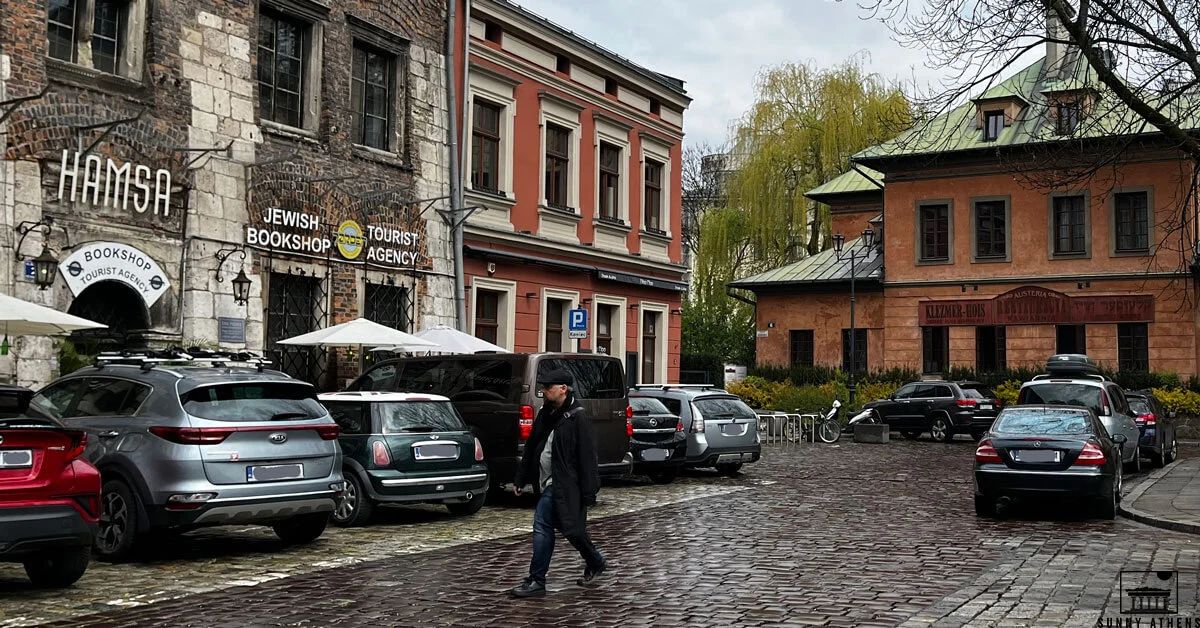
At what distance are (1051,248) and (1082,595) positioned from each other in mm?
34521

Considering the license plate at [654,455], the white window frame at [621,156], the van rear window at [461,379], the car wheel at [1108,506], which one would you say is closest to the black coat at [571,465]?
the van rear window at [461,379]

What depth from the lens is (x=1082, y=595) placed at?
9375 mm

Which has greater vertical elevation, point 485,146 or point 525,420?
point 485,146

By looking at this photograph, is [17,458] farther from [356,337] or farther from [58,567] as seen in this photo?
[356,337]

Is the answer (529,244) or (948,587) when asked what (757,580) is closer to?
(948,587)

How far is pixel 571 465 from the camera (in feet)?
31.7

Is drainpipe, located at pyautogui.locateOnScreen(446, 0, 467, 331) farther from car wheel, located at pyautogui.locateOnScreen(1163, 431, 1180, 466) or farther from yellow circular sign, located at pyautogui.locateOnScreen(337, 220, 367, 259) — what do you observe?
car wheel, located at pyautogui.locateOnScreen(1163, 431, 1180, 466)

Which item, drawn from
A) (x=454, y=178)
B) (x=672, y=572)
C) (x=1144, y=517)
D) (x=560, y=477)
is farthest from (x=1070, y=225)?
(x=560, y=477)

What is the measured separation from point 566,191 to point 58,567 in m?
20.7

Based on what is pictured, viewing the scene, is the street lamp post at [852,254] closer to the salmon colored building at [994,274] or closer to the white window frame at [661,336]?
the salmon colored building at [994,274]

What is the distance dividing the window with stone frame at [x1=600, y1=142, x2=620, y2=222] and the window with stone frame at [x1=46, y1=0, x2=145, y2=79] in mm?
13974

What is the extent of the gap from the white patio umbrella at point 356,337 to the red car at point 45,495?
10.1 meters

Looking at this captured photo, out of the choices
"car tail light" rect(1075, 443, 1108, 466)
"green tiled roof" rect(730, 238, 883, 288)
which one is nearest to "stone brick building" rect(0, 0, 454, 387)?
"car tail light" rect(1075, 443, 1108, 466)

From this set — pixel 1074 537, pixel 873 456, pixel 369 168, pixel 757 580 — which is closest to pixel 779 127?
pixel 873 456
